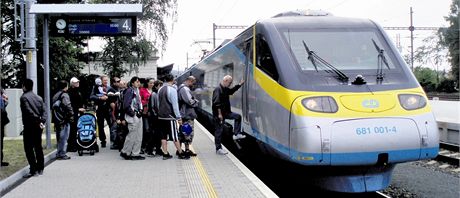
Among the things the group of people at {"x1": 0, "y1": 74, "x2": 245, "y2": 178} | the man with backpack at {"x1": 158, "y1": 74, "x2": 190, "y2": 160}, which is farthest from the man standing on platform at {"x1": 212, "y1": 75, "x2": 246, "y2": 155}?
the man with backpack at {"x1": 158, "y1": 74, "x2": 190, "y2": 160}

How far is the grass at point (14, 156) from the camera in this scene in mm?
8273

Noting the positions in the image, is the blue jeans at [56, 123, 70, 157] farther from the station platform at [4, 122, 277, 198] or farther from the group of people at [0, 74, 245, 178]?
the station platform at [4, 122, 277, 198]

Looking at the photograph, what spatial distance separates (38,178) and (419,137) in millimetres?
5512

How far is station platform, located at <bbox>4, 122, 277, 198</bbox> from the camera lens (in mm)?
6824

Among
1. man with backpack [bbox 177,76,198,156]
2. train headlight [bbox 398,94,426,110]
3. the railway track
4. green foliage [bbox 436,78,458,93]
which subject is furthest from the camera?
green foliage [bbox 436,78,458,93]

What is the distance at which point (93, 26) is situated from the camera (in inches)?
447

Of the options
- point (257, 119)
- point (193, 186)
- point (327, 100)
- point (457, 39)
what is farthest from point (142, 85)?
point (457, 39)

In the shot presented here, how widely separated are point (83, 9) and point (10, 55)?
2091 cm

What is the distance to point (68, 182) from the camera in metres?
7.60

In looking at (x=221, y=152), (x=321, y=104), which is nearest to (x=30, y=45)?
(x=221, y=152)

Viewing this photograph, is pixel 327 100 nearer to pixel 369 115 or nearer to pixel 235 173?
pixel 369 115

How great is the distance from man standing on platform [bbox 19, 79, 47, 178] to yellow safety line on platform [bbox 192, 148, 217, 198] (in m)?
2.49

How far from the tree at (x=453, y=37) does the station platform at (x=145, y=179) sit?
57.8m

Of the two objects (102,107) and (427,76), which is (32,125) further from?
(427,76)
